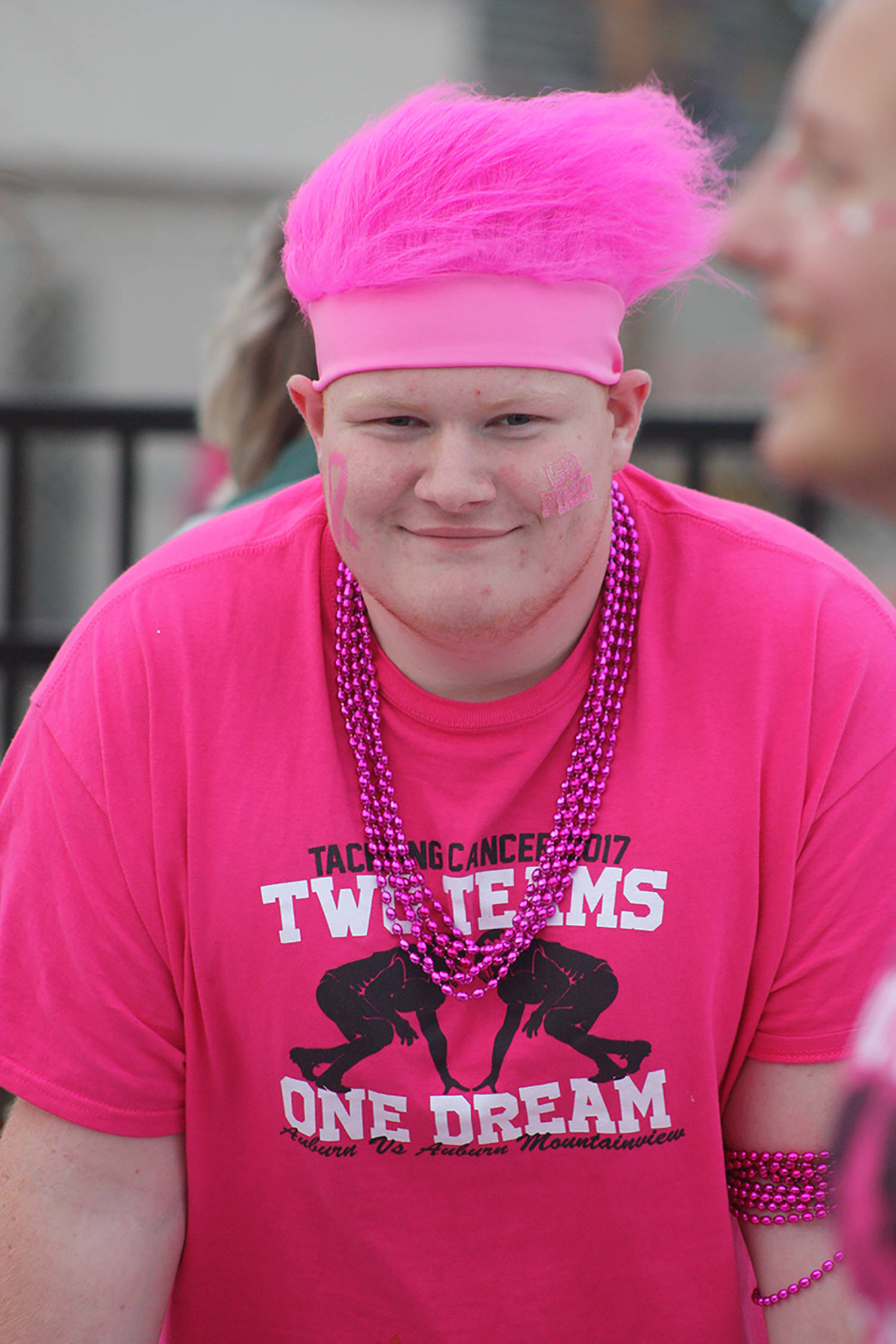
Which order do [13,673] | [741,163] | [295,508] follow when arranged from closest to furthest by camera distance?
[295,508], [13,673], [741,163]

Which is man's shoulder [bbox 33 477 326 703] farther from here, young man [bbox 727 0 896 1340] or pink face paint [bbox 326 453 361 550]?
young man [bbox 727 0 896 1340]

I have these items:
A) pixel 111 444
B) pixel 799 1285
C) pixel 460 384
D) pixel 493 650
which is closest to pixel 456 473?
pixel 460 384

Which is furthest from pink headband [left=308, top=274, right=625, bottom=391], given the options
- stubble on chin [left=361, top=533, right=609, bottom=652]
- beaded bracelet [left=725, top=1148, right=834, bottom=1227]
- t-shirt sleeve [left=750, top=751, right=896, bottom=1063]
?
beaded bracelet [left=725, top=1148, right=834, bottom=1227]

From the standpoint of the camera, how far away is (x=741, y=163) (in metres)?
9.09

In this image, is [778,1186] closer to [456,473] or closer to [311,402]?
[456,473]

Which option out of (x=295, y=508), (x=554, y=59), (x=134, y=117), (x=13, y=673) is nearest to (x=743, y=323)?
(x=554, y=59)

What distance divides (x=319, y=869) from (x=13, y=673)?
201 cm

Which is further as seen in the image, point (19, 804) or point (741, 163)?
point (741, 163)

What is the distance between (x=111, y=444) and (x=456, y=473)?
216 cm

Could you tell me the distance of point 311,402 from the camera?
167cm

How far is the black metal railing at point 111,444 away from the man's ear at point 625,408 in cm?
171

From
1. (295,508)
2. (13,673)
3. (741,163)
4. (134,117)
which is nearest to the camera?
(295,508)

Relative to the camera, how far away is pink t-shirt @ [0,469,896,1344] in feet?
5.34

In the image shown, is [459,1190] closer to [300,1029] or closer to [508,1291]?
[508,1291]
